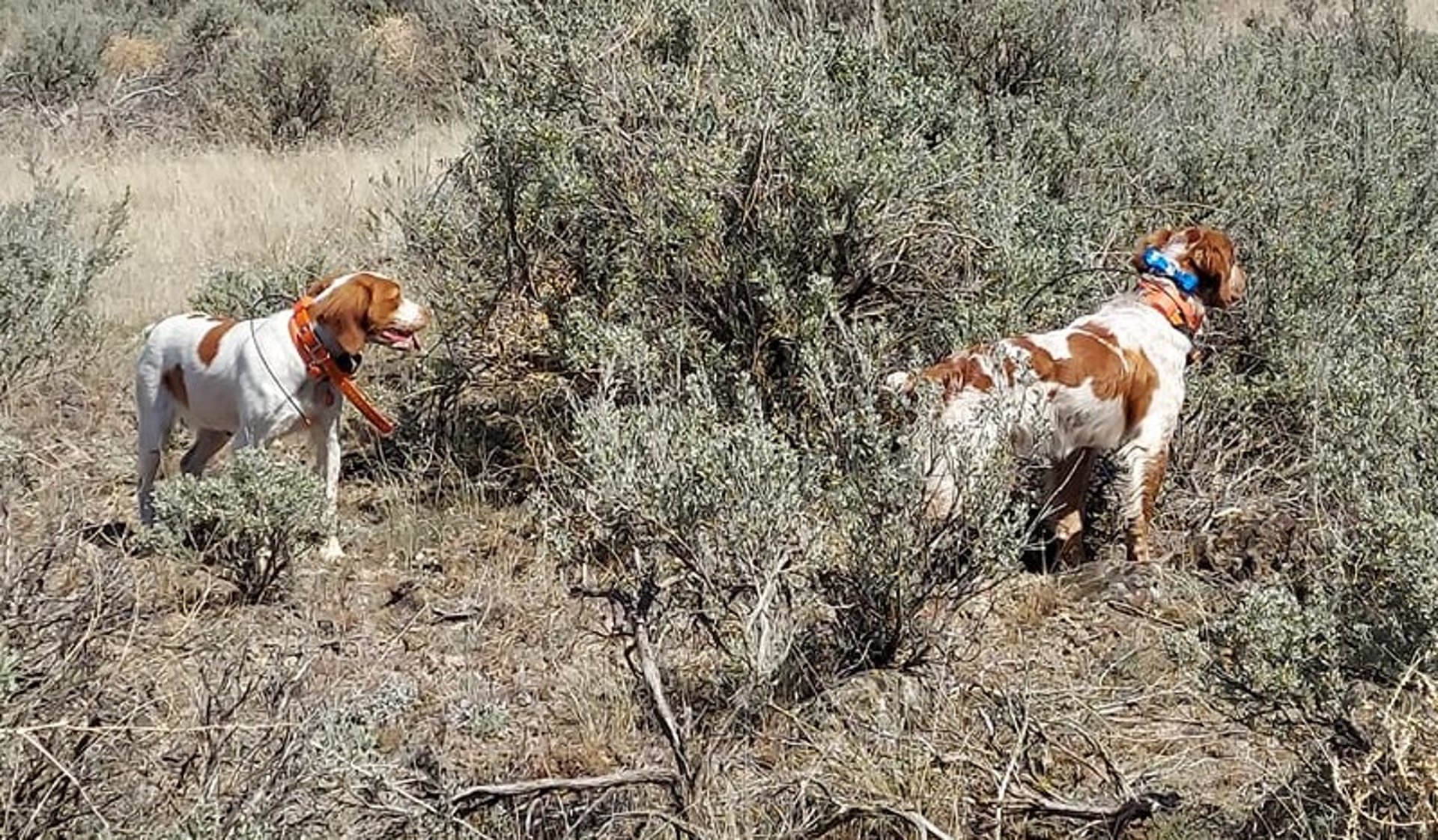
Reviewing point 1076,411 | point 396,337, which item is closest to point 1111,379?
point 1076,411

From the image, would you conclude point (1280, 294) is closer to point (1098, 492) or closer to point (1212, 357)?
point (1212, 357)

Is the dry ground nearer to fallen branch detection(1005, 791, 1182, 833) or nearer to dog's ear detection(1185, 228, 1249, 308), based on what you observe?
fallen branch detection(1005, 791, 1182, 833)

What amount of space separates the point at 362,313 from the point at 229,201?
13.7ft

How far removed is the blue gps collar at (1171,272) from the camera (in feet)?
17.2

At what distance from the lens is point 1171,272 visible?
526 cm

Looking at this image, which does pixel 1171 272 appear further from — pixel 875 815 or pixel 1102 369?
pixel 875 815

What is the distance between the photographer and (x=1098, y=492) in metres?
5.39

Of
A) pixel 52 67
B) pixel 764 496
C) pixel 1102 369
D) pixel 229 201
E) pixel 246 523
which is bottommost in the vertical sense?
pixel 52 67

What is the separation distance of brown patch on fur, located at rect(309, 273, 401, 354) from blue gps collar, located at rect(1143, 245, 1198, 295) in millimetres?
2563

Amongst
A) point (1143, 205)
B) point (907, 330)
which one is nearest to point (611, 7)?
point (907, 330)

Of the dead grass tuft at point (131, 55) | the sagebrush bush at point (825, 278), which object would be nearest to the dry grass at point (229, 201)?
the sagebrush bush at point (825, 278)

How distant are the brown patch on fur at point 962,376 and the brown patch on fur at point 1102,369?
25cm

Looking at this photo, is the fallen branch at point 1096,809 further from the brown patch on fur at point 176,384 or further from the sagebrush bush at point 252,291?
the sagebrush bush at point 252,291

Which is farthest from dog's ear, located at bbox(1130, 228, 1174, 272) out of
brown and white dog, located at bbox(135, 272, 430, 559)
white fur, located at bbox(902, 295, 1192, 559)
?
brown and white dog, located at bbox(135, 272, 430, 559)
